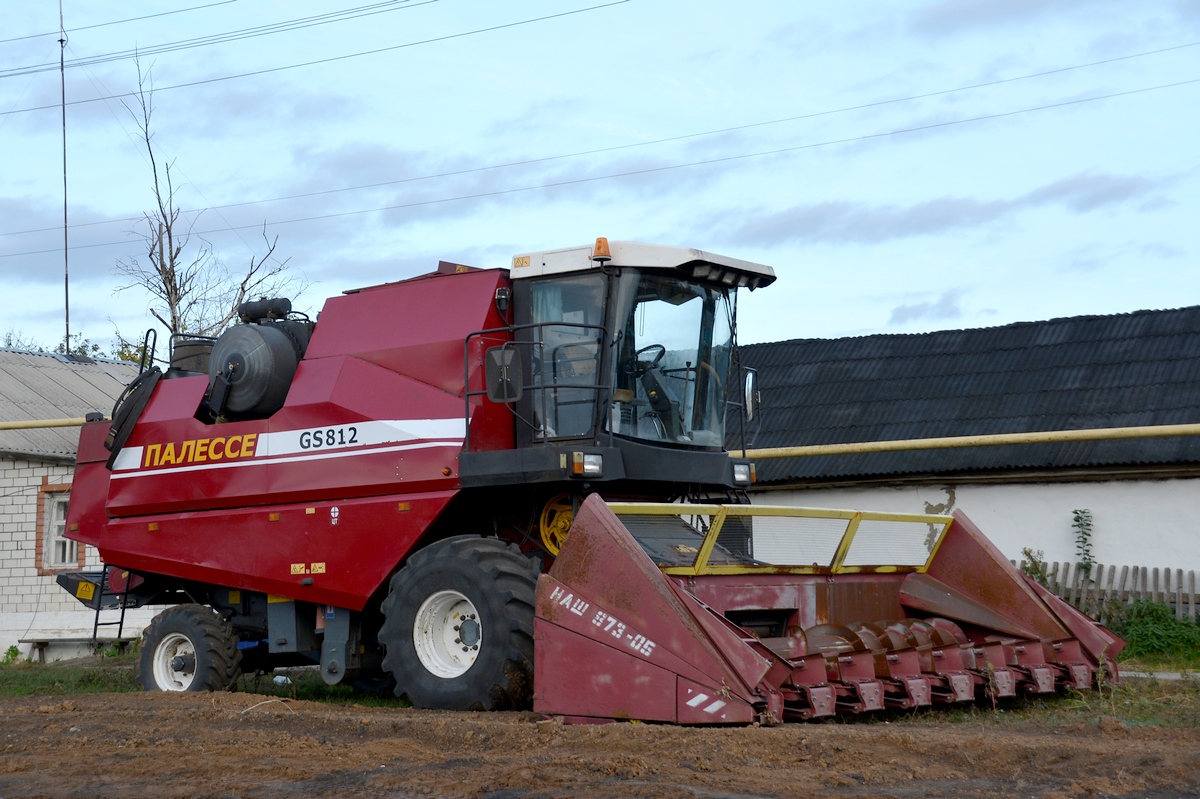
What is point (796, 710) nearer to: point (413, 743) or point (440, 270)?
point (413, 743)

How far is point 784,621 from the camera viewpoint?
8.30 metres

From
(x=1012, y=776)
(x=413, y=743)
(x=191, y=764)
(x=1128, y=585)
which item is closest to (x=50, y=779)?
(x=191, y=764)

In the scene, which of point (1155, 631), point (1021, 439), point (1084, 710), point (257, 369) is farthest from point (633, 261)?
point (1155, 631)

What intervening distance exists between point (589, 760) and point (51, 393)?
844 inches

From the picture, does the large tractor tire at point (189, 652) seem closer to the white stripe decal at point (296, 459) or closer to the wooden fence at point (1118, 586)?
the white stripe decal at point (296, 459)

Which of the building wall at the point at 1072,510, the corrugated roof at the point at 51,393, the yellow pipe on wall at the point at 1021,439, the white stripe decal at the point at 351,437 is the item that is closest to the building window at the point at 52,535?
the corrugated roof at the point at 51,393

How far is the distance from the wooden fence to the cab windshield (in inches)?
240

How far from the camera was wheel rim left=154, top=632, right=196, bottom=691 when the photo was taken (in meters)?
10.8

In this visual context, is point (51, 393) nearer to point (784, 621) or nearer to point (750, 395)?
point (750, 395)

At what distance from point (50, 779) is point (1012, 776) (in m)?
4.47

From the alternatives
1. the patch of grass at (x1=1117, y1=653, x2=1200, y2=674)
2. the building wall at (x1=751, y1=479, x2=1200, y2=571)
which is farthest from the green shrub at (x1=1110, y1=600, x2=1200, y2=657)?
the building wall at (x1=751, y1=479, x2=1200, y2=571)

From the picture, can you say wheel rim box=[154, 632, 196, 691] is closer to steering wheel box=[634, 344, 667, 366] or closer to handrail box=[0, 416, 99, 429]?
steering wheel box=[634, 344, 667, 366]

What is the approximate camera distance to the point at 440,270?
10250mm

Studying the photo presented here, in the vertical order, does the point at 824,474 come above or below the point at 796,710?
above
